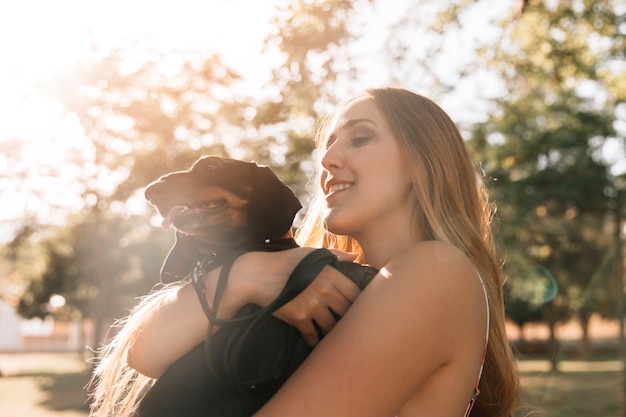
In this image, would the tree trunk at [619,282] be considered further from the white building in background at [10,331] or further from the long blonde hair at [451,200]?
the white building in background at [10,331]

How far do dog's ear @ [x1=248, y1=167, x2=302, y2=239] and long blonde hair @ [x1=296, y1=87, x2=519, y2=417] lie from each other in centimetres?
48

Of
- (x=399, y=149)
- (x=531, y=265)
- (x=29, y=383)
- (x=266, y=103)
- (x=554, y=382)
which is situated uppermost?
(x=399, y=149)

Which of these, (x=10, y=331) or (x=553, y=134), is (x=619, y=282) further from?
(x=10, y=331)

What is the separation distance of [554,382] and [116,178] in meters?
21.4

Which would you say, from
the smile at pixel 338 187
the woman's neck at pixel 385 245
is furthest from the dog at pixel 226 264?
the woman's neck at pixel 385 245

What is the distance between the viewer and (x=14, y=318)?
226 ft

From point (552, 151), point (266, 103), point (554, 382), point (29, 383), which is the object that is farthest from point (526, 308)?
point (266, 103)

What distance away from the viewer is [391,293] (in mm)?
1998

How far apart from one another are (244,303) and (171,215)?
51 cm

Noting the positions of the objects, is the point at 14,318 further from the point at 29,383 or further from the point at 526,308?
the point at 526,308

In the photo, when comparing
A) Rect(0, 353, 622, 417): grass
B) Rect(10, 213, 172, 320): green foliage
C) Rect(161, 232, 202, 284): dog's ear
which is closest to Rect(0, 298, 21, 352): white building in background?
Rect(10, 213, 172, 320): green foliage

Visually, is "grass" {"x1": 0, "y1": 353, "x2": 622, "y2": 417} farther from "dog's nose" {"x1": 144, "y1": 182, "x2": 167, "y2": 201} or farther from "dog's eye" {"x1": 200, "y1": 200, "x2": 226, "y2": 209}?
"dog's nose" {"x1": 144, "y1": 182, "x2": 167, "y2": 201}

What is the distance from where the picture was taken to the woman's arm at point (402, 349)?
1.88 meters

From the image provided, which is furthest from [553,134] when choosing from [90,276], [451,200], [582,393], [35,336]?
[35,336]
